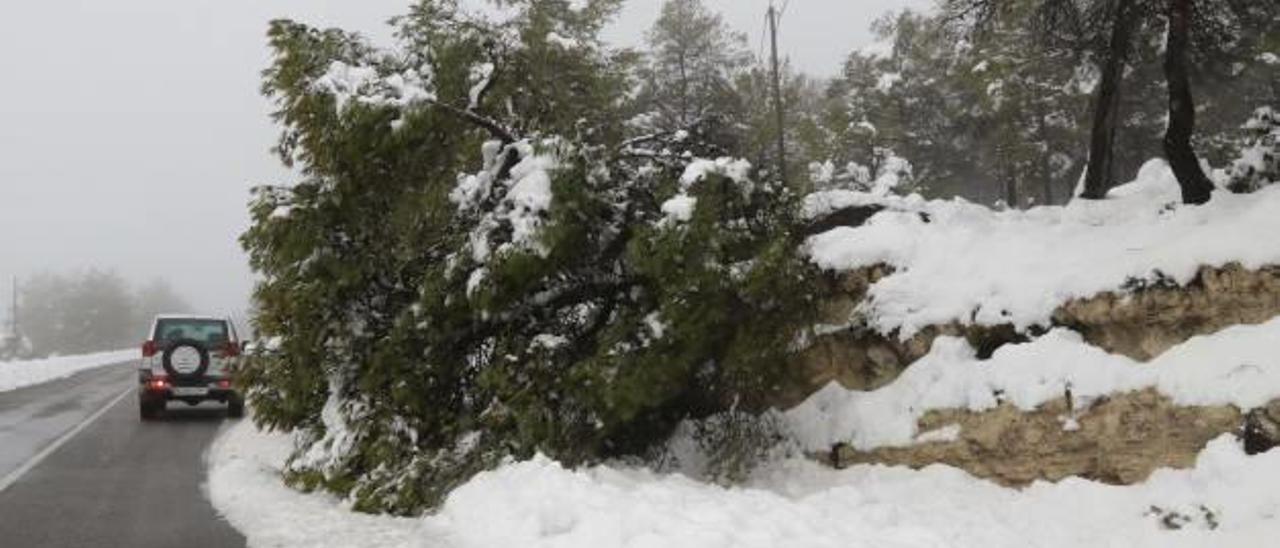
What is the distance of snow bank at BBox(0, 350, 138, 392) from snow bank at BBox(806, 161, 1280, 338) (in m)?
24.1

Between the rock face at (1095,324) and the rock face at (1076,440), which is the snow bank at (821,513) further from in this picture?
the rock face at (1095,324)

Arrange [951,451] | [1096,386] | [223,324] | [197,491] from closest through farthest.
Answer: [1096,386]
[951,451]
[197,491]
[223,324]

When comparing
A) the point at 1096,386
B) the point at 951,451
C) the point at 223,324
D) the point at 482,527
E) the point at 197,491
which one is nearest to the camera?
the point at 482,527

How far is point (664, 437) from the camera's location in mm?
11289

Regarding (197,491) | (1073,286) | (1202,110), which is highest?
(1202,110)

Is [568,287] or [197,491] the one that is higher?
[568,287]

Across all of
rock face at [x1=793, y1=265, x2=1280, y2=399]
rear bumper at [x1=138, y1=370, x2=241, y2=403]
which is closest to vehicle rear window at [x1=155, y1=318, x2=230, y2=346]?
rear bumper at [x1=138, y1=370, x2=241, y2=403]

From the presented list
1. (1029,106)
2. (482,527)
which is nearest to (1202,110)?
(1029,106)

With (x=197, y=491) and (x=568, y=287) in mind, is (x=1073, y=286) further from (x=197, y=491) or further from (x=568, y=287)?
(x=197, y=491)

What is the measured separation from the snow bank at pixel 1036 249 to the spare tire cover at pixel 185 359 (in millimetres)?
11086

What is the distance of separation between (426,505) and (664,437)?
9.29ft

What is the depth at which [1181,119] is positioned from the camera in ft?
35.4

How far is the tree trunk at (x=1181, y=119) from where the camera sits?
1055cm

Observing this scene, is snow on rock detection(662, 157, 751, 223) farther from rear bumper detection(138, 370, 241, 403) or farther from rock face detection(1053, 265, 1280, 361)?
rear bumper detection(138, 370, 241, 403)
